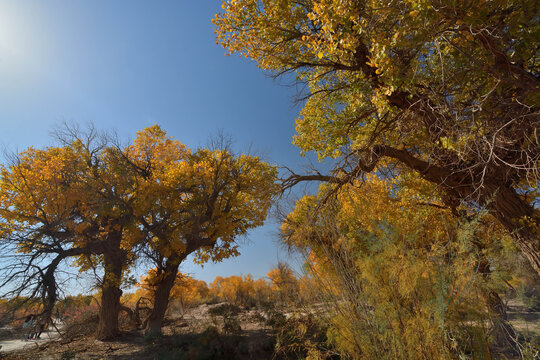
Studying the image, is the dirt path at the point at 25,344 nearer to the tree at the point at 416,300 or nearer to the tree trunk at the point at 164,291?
the tree trunk at the point at 164,291

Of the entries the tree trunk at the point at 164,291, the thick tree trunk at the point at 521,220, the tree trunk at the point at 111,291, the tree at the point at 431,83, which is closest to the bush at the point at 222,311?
the tree trunk at the point at 164,291

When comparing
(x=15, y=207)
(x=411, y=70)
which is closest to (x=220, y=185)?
(x=15, y=207)

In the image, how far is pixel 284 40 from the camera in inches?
207

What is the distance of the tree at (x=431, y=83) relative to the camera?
10.2ft

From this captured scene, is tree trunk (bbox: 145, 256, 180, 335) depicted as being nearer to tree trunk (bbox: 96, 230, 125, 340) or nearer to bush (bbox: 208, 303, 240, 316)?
tree trunk (bbox: 96, 230, 125, 340)

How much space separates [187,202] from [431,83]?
8.84 metres

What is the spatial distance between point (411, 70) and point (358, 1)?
1.22m

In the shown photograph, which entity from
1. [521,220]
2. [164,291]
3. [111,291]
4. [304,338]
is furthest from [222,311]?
[521,220]

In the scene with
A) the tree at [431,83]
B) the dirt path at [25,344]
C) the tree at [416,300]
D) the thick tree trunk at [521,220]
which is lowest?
the dirt path at [25,344]

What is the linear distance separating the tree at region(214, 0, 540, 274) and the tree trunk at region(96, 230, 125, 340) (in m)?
8.16

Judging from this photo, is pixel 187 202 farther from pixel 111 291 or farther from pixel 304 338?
pixel 304 338

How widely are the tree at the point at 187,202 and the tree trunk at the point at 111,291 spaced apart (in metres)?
1.24

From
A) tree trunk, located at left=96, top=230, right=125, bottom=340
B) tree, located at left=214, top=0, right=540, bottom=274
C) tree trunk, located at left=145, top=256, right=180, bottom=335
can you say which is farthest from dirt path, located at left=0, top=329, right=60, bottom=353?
tree, located at left=214, top=0, right=540, bottom=274

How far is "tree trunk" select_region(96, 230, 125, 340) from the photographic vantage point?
964 centimetres
